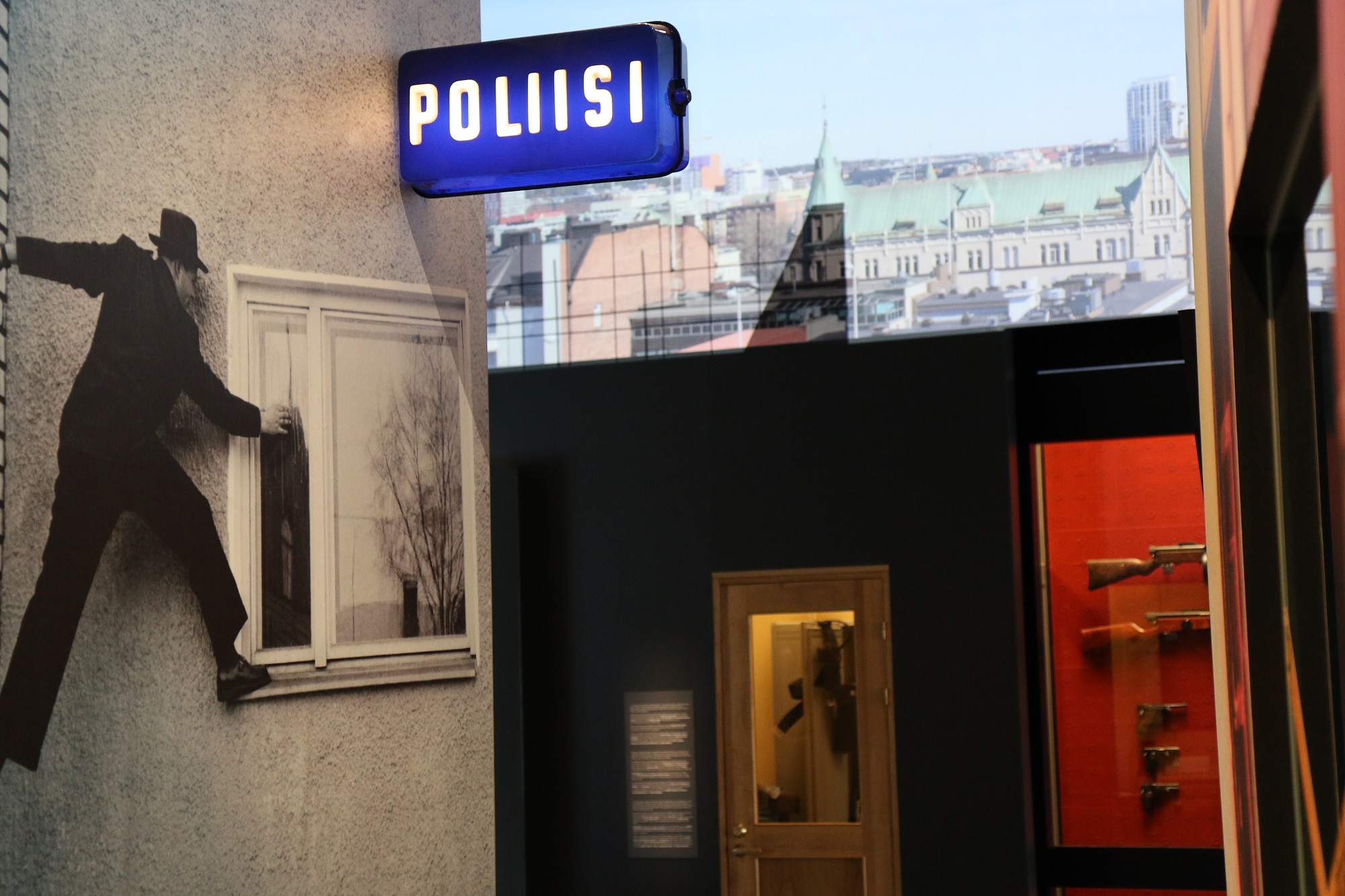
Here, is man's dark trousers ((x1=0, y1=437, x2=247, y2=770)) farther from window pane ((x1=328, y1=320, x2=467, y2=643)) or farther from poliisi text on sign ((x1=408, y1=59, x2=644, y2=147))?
poliisi text on sign ((x1=408, y1=59, x2=644, y2=147))

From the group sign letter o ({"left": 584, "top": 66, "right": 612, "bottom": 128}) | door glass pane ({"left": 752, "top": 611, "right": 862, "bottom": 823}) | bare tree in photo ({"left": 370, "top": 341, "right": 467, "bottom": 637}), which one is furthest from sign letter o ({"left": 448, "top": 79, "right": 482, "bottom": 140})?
door glass pane ({"left": 752, "top": 611, "right": 862, "bottom": 823})

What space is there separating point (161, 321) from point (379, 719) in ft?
3.23

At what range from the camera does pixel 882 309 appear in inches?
293

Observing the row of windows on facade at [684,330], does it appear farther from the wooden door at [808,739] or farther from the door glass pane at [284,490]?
the door glass pane at [284,490]

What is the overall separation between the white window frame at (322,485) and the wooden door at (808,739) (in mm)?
3752

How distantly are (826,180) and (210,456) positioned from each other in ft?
19.3

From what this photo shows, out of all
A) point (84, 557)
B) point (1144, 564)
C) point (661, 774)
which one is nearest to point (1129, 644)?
point (1144, 564)

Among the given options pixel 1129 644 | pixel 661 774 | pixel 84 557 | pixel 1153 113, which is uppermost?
pixel 1153 113

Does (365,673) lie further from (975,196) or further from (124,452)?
(975,196)

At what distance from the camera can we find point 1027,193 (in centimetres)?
862

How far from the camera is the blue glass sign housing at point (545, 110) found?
9.97ft

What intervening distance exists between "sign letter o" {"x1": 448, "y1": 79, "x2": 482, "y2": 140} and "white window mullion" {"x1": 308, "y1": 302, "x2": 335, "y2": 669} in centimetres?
53

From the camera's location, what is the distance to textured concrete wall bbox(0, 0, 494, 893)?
244 centimetres

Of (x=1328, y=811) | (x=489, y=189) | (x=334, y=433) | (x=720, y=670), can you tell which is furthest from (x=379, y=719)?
(x=720, y=670)
